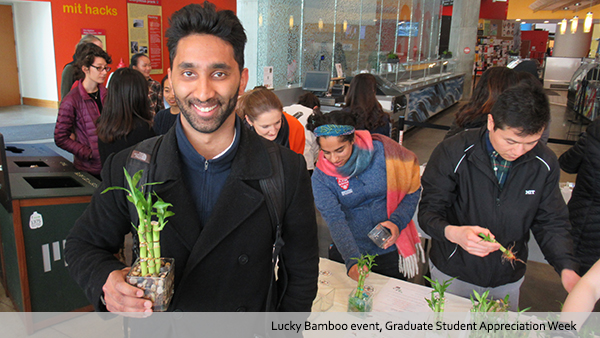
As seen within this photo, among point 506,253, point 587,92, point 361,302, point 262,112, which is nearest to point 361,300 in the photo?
point 361,302

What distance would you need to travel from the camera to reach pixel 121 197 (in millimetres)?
1108

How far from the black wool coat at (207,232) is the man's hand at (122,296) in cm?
6

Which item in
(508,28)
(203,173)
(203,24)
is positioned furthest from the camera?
(508,28)

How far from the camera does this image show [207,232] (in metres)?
1.08

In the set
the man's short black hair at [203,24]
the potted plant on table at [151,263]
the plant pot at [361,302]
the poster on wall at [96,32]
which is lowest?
the plant pot at [361,302]

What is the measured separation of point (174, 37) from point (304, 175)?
1.65ft

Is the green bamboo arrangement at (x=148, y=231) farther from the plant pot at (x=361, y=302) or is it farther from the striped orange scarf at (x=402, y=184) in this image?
the striped orange scarf at (x=402, y=184)

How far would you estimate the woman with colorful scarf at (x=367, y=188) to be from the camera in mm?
2234

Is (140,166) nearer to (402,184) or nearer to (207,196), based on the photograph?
(207,196)

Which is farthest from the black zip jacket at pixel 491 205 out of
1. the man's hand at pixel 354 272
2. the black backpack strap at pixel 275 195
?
the black backpack strap at pixel 275 195

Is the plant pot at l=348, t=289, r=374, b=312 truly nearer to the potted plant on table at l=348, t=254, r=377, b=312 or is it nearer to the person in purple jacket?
the potted plant on table at l=348, t=254, r=377, b=312

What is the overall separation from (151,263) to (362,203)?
154 cm

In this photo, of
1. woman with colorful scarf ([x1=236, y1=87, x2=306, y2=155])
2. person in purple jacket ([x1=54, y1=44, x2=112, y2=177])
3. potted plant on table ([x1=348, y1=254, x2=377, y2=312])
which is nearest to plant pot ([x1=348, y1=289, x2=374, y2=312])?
potted plant on table ([x1=348, y1=254, x2=377, y2=312])

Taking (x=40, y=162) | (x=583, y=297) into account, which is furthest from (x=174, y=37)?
(x=40, y=162)
